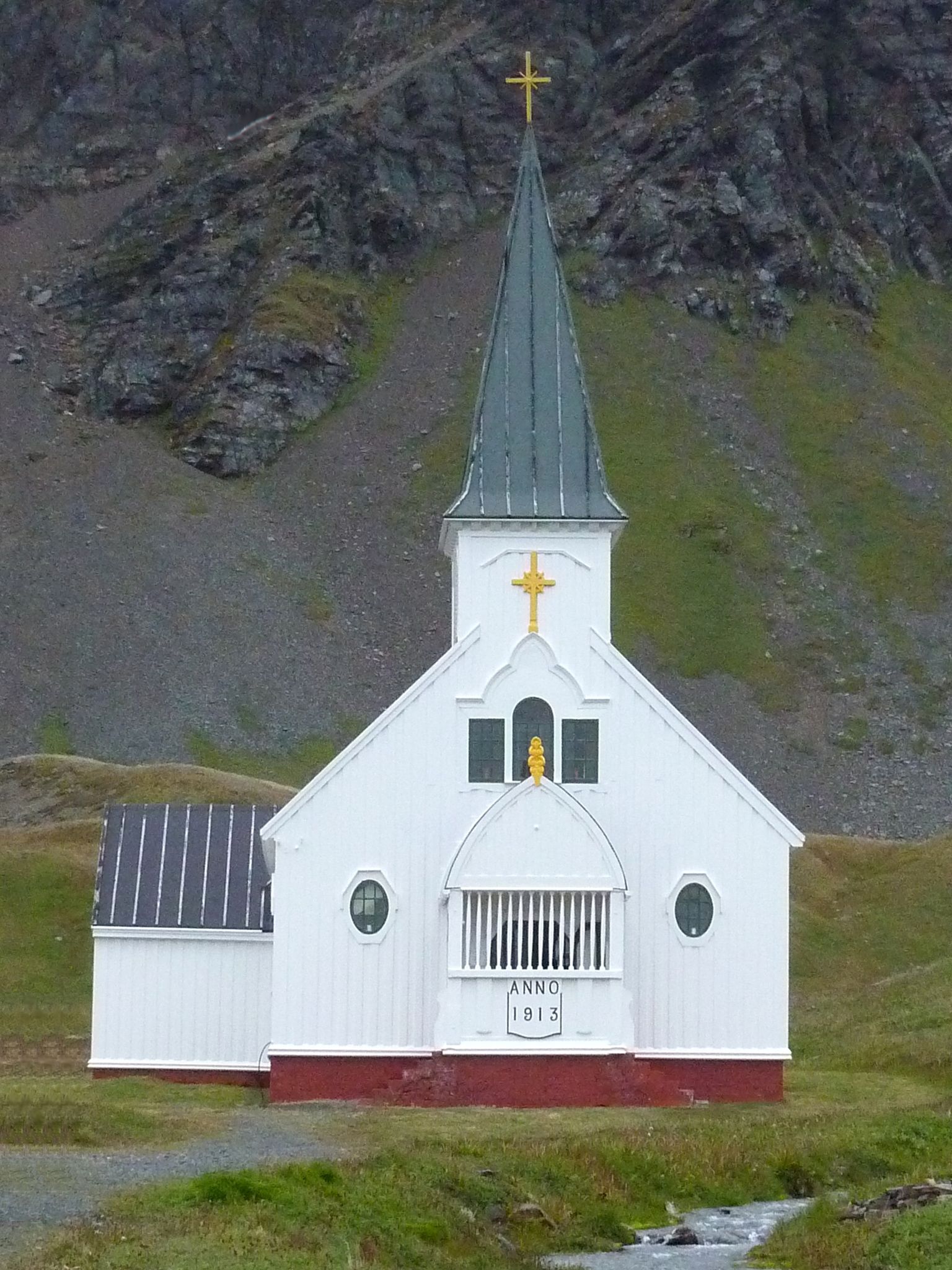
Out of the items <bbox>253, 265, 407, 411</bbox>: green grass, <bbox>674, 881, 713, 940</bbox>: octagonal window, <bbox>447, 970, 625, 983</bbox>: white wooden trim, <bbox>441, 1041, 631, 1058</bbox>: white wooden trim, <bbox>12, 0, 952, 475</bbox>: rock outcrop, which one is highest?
<bbox>12, 0, 952, 475</bbox>: rock outcrop

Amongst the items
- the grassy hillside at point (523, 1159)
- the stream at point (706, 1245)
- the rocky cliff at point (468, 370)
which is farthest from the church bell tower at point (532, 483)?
the rocky cliff at point (468, 370)

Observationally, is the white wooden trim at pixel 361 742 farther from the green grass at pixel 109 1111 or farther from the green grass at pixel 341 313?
the green grass at pixel 341 313

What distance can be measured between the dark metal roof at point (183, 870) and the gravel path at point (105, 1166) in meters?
8.95

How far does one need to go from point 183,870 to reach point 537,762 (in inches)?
327

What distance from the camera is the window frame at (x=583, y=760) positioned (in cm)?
3659

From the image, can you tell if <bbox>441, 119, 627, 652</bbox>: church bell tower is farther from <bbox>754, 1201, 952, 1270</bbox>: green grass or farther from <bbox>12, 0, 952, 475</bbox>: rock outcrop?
<bbox>12, 0, 952, 475</bbox>: rock outcrop

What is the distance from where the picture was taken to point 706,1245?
74.2 ft

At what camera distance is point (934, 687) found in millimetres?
123688

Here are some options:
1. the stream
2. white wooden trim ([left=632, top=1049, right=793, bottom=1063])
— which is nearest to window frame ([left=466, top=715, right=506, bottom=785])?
white wooden trim ([left=632, top=1049, right=793, bottom=1063])

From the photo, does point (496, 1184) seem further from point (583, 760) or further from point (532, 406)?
point (532, 406)

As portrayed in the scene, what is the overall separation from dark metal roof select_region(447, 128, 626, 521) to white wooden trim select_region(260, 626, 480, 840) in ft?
8.45

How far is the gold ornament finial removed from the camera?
35.2 meters

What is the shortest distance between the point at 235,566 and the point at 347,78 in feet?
210

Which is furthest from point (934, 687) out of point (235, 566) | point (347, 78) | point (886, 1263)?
point (886, 1263)
